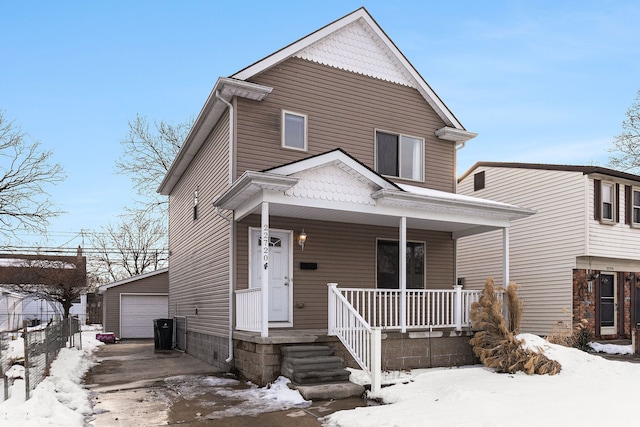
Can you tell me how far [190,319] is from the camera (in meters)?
14.1

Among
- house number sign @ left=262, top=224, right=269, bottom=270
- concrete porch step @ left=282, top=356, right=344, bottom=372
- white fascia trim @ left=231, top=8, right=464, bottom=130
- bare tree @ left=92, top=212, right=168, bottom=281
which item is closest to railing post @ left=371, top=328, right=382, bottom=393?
concrete porch step @ left=282, top=356, right=344, bottom=372

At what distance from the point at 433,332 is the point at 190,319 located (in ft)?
23.3

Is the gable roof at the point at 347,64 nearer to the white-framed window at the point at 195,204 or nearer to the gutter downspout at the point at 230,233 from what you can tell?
the gutter downspout at the point at 230,233

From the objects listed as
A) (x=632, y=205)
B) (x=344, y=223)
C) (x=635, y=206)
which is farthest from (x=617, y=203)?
(x=344, y=223)

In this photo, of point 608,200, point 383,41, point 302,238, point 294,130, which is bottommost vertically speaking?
point 302,238

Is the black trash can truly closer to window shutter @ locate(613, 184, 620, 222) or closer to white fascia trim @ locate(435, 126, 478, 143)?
white fascia trim @ locate(435, 126, 478, 143)

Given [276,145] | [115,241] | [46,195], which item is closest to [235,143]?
[276,145]

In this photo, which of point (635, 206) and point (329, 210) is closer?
point (329, 210)

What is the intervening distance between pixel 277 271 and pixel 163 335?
21.2ft

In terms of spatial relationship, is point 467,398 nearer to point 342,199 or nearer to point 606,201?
point 342,199

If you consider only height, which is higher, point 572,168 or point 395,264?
point 572,168

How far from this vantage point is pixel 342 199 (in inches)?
370

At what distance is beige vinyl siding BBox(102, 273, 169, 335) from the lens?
21.1 m

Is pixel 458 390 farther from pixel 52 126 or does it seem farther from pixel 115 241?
pixel 115 241
